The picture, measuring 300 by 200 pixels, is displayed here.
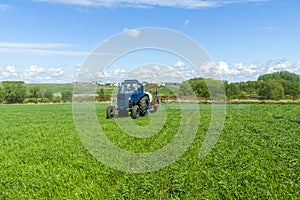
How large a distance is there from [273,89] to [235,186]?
56.0 meters

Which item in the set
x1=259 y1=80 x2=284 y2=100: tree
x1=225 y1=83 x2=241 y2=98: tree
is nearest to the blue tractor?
x1=225 y1=83 x2=241 y2=98: tree

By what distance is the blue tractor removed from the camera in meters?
18.5

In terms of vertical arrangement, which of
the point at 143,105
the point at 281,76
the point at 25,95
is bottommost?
the point at 25,95

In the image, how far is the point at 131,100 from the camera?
18.7 meters

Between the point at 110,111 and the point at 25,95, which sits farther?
the point at 25,95

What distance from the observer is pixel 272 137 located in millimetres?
13078

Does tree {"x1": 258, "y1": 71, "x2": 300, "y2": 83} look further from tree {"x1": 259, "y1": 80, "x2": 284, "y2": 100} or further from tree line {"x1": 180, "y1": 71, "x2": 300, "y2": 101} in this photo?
tree {"x1": 259, "y1": 80, "x2": 284, "y2": 100}

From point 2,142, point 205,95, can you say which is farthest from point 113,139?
point 205,95

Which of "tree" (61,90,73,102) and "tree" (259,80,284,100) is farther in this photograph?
"tree" (61,90,73,102)

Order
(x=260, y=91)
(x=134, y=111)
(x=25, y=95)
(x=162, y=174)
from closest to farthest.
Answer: (x=162, y=174) → (x=134, y=111) → (x=260, y=91) → (x=25, y=95)

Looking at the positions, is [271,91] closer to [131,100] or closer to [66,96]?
[66,96]

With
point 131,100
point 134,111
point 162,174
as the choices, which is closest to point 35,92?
point 131,100

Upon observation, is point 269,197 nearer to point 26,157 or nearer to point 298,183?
point 298,183

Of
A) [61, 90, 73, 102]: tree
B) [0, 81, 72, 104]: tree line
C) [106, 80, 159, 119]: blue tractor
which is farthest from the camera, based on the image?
[0, 81, 72, 104]: tree line
